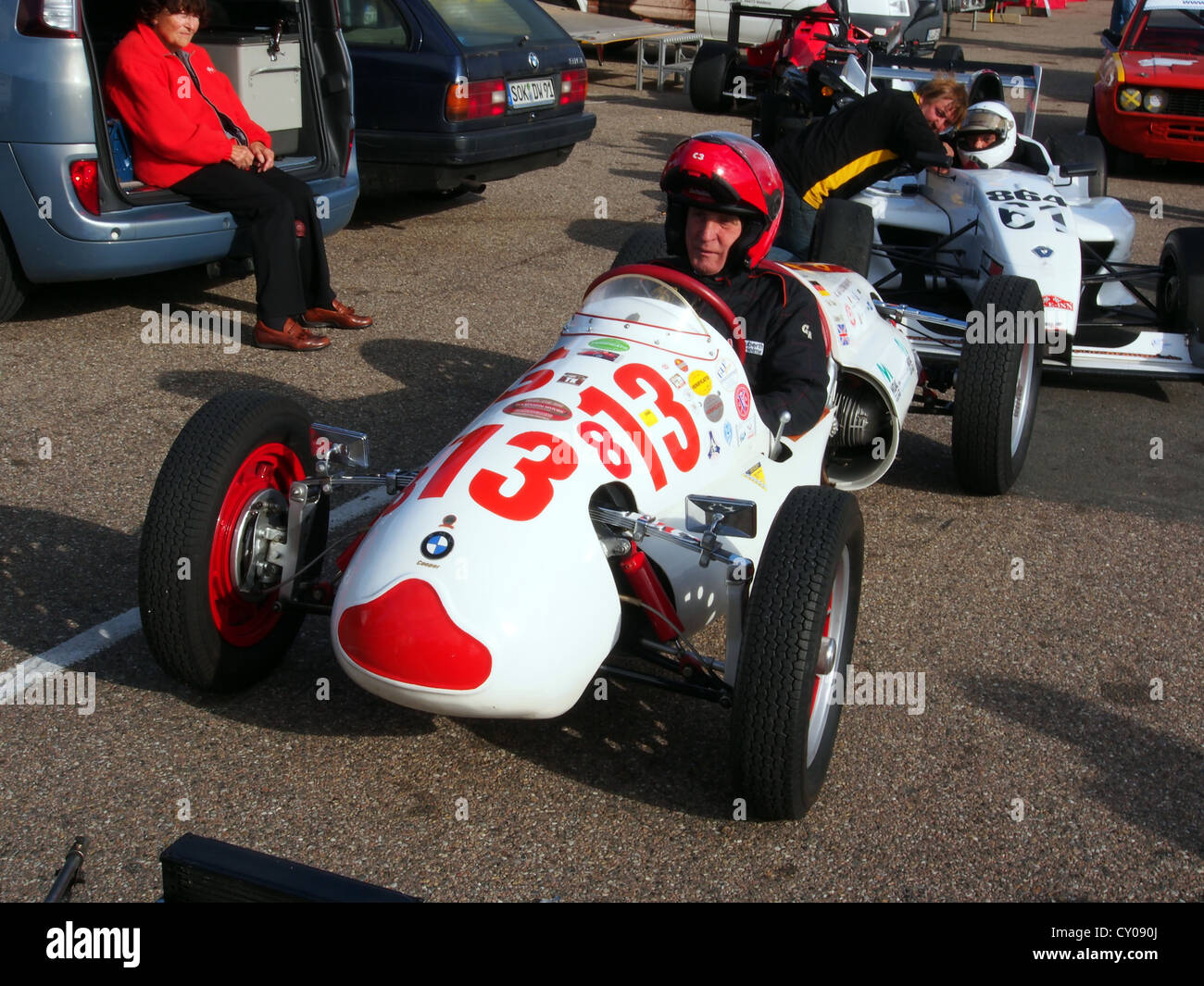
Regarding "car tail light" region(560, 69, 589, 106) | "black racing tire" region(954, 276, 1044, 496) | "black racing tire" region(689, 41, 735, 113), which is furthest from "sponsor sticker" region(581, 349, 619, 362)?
"black racing tire" region(689, 41, 735, 113)

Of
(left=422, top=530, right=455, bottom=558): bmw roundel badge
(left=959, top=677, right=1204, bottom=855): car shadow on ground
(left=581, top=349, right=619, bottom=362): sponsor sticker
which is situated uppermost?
(left=581, top=349, right=619, bottom=362): sponsor sticker

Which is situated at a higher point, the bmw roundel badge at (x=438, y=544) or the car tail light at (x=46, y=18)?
the car tail light at (x=46, y=18)

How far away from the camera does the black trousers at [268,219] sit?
21.6 ft

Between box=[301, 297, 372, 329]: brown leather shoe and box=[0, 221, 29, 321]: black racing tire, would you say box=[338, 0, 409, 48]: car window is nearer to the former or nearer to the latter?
box=[301, 297, 372, 329]: brown leather shoe

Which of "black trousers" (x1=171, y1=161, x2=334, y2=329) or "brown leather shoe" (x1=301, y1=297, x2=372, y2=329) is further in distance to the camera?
"brown leather shoe" (x1=301, y1=297, x2=372, y2=329)

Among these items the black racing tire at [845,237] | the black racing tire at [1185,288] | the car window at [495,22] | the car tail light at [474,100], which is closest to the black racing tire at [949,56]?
the car window at [495,22]

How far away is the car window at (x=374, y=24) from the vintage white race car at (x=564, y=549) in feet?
16.8

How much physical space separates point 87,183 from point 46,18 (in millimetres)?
749

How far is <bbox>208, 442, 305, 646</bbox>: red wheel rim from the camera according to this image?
11.8ft

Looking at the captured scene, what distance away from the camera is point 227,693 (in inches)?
147

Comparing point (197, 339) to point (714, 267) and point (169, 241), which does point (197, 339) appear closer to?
point (169, 241)

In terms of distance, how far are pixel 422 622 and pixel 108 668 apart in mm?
1382

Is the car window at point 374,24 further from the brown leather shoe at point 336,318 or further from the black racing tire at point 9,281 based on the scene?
the black racing tire at point 9,281

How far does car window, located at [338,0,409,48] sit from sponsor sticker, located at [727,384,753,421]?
5461mm
